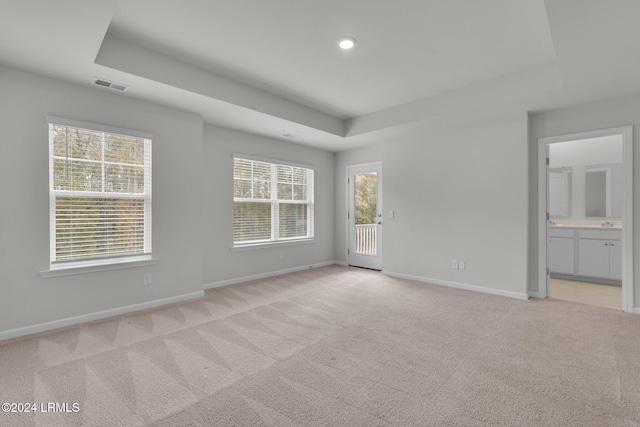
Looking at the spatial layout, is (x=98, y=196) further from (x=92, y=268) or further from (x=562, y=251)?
(x=562, y=251)

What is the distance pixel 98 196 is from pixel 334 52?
9.78 ft

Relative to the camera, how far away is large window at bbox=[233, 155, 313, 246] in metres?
5.05

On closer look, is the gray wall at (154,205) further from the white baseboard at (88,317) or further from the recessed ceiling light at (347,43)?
the recessed ceiling light at (347,43)

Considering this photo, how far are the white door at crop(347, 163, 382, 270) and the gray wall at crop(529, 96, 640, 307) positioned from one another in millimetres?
2504

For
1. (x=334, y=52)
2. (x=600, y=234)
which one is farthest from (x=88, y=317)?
(x=600, y=234)

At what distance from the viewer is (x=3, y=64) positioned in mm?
2777

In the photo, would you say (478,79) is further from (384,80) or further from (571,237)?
(571,237)

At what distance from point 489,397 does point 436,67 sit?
10.4ft

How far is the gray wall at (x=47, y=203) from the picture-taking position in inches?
112

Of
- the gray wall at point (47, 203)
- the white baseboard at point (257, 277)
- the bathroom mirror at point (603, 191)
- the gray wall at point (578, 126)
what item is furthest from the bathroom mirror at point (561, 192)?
the gray wall at point (47, 203)

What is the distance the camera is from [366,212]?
624 centimetres

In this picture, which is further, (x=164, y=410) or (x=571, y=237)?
(x=571, y=237)

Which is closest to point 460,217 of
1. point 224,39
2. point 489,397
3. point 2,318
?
point 489,397

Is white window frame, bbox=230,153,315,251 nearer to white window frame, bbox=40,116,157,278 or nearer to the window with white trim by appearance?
white window frame, bbox=40,116,157,278
